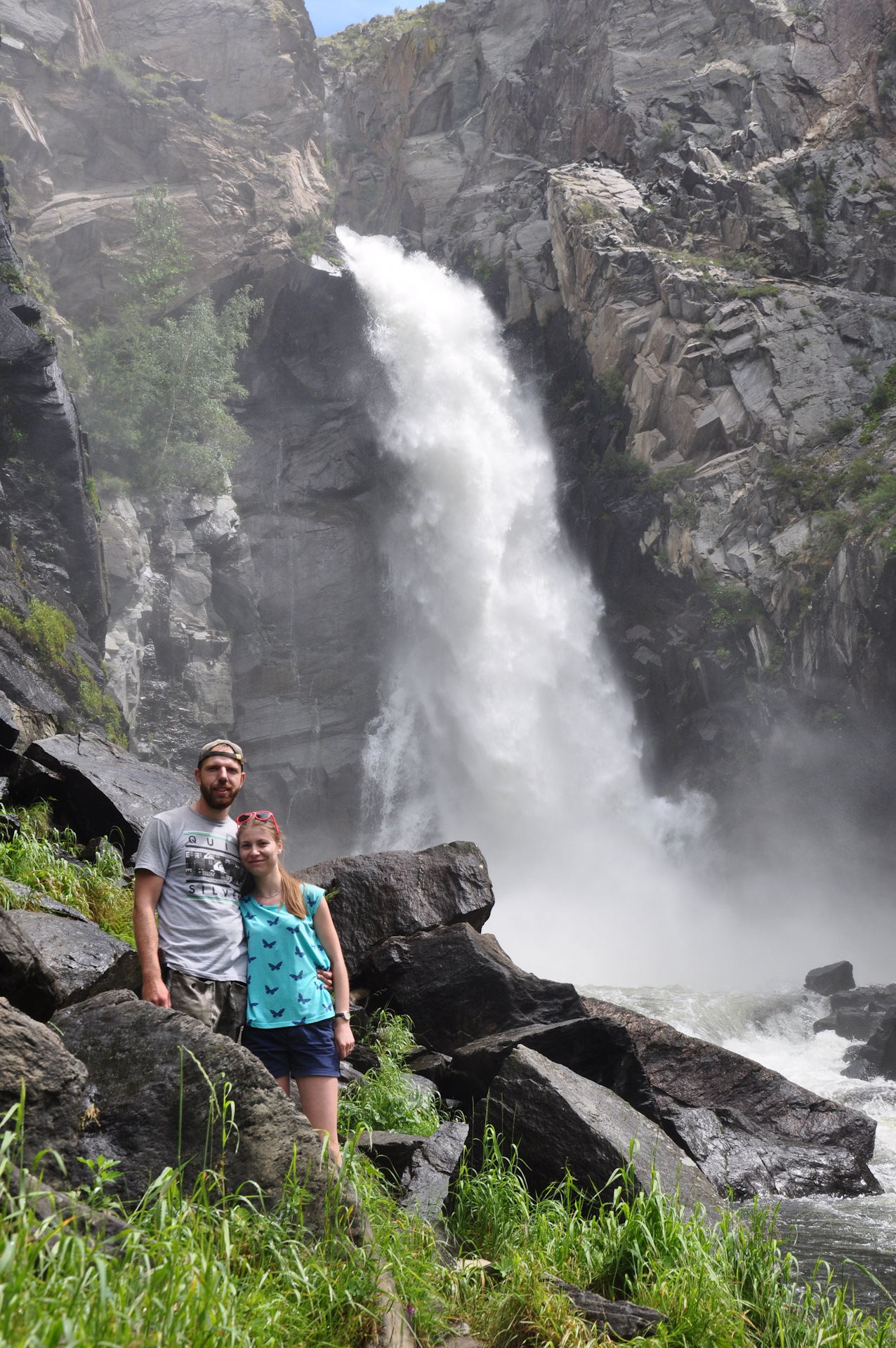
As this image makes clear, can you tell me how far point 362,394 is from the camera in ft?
99.2

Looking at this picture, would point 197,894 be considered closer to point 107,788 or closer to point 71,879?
point 71,879

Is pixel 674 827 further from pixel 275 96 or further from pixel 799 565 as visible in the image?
pixel 275 96

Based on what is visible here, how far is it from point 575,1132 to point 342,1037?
2.14m

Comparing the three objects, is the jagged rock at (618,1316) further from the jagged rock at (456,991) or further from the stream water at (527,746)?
the stream water at (527,746)

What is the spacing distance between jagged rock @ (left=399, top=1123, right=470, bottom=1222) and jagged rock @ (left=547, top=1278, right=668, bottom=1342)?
93 cm

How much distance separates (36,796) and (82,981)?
342cm

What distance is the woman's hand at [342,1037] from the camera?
345cm

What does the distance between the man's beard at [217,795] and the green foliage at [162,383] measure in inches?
959

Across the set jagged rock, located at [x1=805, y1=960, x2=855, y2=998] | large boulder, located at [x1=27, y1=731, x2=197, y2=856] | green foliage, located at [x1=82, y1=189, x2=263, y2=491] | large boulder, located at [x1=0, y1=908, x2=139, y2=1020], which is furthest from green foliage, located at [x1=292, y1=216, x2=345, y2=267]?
large boulder, located at [x1=0, y1=908, x2=139, y2=1020]

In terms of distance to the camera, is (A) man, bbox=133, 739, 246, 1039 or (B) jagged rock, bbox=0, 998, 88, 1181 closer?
(B) jagged rock, bbox=0, 998, 88, 1181

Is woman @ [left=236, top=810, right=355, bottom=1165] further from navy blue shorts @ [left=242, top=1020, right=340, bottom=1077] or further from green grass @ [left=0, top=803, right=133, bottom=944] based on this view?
green grass @ [left=0, top=803, right=133, bottom=944]

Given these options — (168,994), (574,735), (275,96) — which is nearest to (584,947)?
(574,735)

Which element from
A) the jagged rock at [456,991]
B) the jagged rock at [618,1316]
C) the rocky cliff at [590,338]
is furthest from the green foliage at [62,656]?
the jagged rock at [618,1316]

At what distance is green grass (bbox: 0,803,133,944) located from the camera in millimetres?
6512
